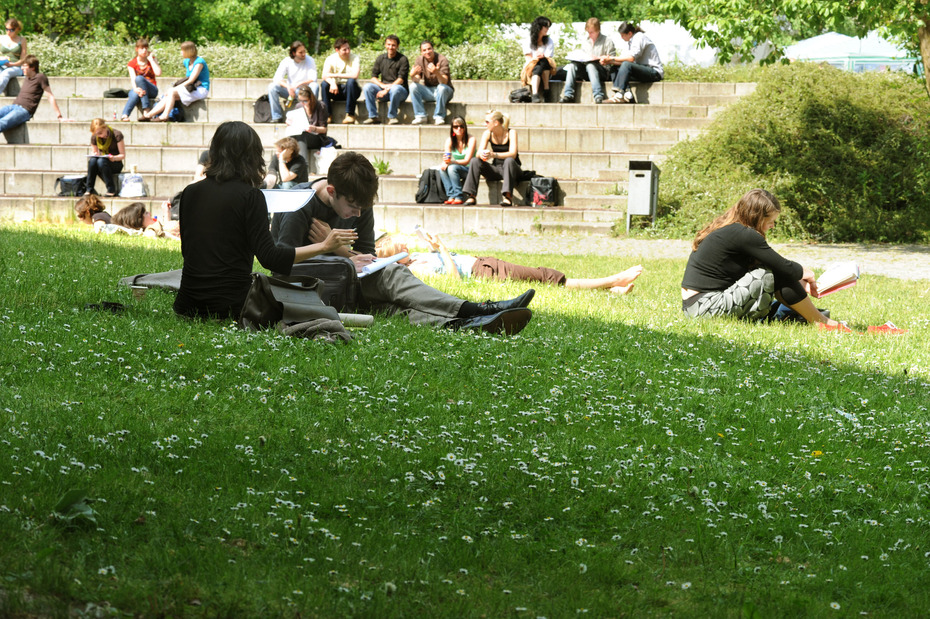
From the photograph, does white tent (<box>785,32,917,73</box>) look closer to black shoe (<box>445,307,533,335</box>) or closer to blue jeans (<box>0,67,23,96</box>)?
blue jeans (<box>0,67,23,96</box>)

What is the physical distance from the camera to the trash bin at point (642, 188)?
17844mm

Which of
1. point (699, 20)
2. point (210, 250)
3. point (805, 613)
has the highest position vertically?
point (699, 20)

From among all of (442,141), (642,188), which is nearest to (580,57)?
(442,141)

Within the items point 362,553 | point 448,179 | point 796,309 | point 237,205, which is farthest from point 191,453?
point 448,179

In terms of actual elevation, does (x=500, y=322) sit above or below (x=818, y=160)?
below

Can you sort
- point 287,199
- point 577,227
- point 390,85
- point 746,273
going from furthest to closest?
point 390,85, point 577,227, point 746,273, point 287,199

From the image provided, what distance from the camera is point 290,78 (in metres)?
22.4

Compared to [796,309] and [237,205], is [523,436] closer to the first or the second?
[237,205]

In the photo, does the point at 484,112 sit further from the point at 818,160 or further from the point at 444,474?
the point at 444,474

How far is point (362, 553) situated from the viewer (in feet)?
12.0

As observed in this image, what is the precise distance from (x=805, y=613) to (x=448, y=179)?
16728 millimetres

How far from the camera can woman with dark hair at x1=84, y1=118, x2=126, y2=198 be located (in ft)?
65.3

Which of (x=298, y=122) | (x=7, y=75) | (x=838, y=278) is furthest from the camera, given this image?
(x=7, y=75)

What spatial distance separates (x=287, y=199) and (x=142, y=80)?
54.5ft
